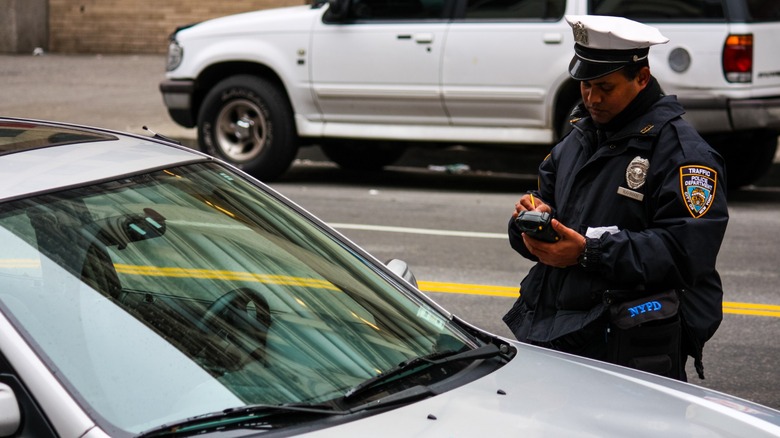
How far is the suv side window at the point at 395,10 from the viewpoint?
10.7 meters

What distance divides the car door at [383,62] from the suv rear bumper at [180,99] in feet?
4.40

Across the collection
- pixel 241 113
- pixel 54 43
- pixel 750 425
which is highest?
pixel 750 425

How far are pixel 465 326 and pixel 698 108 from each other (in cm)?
702

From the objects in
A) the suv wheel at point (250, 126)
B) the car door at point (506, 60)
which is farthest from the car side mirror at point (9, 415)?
the suv wheel at point (250, 126)

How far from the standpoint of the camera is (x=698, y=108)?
9859mm

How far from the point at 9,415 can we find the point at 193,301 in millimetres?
688

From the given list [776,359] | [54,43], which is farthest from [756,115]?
[54,43]

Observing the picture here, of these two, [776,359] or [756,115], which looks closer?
[776,359]

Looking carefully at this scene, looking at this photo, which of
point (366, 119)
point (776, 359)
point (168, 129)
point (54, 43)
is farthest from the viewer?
point (54, 43)

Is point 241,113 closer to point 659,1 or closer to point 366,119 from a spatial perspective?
point 366,119

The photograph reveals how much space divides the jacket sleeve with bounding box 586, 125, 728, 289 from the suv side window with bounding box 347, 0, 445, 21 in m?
7.41

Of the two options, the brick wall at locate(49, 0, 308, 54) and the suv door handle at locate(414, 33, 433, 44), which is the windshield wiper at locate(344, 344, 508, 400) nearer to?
the suv door handle at locate(414, 33, 433, 44)

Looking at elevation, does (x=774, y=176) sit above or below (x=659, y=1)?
below

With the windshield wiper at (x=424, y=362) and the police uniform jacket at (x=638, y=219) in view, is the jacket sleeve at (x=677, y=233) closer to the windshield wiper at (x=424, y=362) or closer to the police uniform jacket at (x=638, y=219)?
the police uniform jacket at (x=638, y=219)
